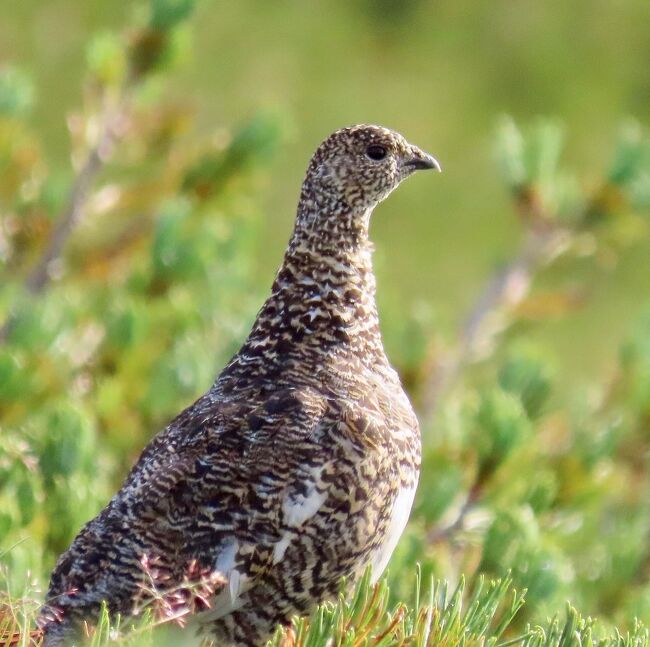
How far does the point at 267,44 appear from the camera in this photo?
44.3 feet

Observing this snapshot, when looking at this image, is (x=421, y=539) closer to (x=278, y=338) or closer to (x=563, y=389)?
(x=278, y=338)

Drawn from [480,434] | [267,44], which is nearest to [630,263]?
[267,44]

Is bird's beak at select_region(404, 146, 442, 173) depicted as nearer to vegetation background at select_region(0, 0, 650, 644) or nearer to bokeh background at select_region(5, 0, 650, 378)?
vegetation background at select_region(0, 0, 650, 644)

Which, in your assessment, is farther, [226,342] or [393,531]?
[226,342]

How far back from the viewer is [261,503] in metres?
2.97

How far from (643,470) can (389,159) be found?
149 cm

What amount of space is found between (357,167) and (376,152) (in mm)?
91

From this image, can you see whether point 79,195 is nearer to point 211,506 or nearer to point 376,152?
point 376,152

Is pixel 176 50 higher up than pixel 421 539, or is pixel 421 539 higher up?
pixel 176 50

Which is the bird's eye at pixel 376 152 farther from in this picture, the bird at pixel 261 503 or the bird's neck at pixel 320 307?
the bird at pixel 261 503

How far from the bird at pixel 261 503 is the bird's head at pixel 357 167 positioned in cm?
47

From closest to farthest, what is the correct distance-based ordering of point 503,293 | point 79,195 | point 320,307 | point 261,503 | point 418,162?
point 261,503
point 320,307
point 418,162
point 79,195
point 503,293

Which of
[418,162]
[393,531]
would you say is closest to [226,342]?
[418,162]

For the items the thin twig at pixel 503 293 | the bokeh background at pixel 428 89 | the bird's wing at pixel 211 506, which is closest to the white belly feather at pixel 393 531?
the bird's wing at pixel 211 506
